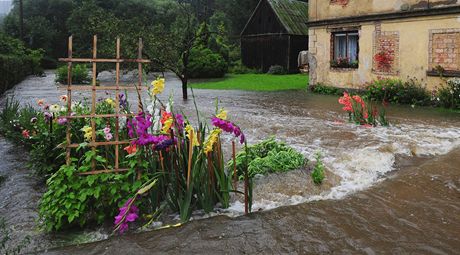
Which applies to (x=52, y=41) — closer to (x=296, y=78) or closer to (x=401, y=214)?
(x=296, y=78)

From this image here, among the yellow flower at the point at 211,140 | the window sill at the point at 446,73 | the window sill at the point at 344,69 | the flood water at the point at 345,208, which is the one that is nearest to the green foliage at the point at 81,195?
the flood water at the point at 345,208

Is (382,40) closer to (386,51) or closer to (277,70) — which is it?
(386,51)

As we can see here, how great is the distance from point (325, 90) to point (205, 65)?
39.0 feet

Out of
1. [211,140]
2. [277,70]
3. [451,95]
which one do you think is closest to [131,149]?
[211,140]

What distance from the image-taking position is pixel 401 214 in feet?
15.2

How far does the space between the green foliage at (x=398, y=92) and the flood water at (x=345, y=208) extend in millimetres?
4858

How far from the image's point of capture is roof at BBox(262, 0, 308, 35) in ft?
88.9

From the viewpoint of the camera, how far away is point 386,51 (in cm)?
1446

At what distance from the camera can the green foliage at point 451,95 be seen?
12.1 m

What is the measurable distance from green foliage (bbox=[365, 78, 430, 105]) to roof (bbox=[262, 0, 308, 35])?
13.1 m

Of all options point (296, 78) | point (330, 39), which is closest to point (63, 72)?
point (296, 78)

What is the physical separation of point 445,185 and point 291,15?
24.1m

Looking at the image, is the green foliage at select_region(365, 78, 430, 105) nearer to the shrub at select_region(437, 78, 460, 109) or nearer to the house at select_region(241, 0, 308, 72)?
the shrub at select_region(437, 78, 460, 109)

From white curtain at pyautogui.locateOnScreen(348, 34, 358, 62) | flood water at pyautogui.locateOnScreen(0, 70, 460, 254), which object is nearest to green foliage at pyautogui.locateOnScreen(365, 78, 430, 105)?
Answer: white curtain at pyautogui.locateOnScreen(348, 34, 358, 62)
